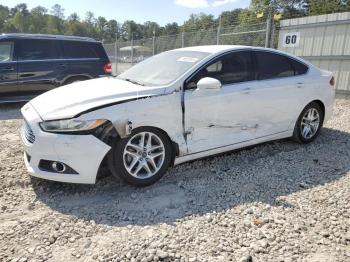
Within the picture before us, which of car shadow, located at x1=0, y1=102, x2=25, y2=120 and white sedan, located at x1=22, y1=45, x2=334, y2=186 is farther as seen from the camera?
car shadow, located at x1=0, y1=102, x2=25, y2=120

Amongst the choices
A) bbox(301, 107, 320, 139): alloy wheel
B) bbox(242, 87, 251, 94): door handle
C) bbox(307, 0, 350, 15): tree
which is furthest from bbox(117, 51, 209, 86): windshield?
bbox(307, 0, 350, 15): tree

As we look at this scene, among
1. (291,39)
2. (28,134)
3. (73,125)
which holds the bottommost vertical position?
(28,134)

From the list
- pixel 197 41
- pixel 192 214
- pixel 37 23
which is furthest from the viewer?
pixel 37 23

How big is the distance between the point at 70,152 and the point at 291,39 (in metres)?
9.63

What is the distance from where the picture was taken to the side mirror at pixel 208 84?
13.7ft

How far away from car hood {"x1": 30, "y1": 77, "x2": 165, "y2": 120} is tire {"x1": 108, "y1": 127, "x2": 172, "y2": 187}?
0.43m

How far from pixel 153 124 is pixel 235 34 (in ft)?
32.1

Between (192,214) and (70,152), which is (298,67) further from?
(70,152)

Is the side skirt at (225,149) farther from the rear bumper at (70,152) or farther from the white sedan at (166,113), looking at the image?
the rear bumper at (70,152)

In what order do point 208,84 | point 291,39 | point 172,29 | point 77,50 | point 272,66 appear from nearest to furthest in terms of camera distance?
point 208,84 < point 272,66 < point 77,50 < point 291,39 < point 172,29

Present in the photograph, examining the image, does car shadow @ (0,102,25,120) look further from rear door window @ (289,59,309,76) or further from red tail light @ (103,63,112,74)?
rear door window @ (289,59,309,76)

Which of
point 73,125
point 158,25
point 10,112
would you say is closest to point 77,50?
point 10,112

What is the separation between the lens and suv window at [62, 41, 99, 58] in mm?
9133

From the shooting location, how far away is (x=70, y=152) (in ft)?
11.8
